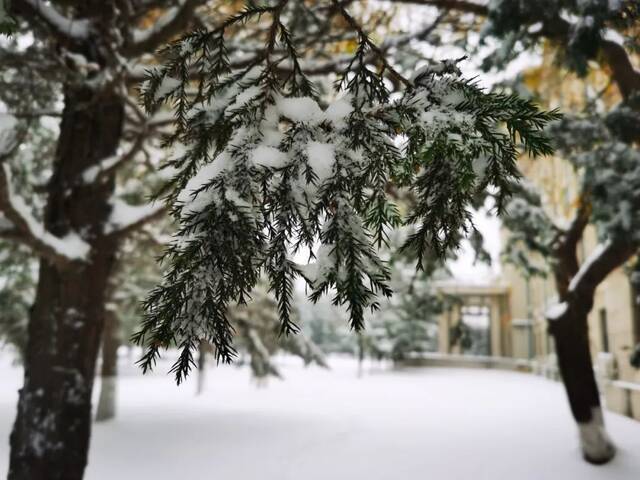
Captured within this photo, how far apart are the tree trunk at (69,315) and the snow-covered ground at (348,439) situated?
2633 mm

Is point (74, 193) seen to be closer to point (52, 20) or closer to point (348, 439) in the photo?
point (52, 20)

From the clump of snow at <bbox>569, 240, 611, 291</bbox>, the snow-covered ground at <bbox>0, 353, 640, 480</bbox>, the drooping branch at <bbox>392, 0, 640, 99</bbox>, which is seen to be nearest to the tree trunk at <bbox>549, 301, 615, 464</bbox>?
the snow-covered ground at <bbox>0, 353, 640, 480</bbox>

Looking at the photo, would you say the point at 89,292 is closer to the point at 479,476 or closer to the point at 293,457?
the point at 293,457

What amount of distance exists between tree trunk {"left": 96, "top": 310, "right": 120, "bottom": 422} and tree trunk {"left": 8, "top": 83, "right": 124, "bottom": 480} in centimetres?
676

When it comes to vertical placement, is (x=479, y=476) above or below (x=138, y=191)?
below

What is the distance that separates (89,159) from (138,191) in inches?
256

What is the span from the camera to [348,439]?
32.0 ft

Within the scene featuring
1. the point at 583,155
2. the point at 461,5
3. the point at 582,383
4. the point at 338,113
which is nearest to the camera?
the point at 338,113

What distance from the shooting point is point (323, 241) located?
1644mm

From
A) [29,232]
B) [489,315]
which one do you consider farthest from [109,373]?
[489,315]

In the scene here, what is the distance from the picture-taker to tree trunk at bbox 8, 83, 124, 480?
→ 5.02 metres

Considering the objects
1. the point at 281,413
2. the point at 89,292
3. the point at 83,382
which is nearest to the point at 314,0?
the point at 89,292

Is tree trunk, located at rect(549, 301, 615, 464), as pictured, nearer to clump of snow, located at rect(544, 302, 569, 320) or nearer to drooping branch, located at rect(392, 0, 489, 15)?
clump of snow, located at rect(544, 302, 569, 320)

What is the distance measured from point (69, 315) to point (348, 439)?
6.12m
